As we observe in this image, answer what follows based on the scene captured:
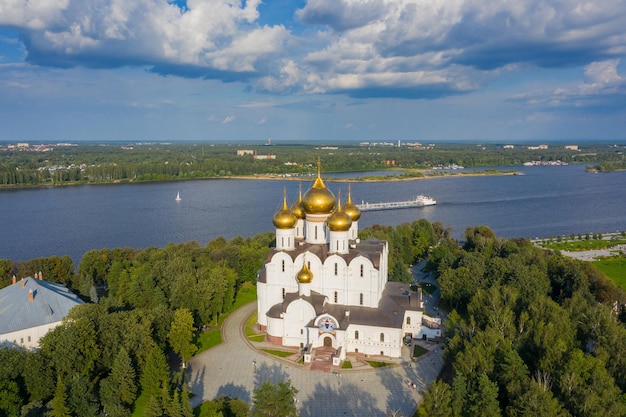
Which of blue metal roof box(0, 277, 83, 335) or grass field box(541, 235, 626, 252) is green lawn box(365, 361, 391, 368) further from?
grass field box(541, 235, 626, 252)

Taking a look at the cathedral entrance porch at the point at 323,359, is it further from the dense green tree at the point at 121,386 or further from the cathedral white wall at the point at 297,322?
the dense green tree at the point at 121,386

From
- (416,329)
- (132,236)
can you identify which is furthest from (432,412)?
(132,236)

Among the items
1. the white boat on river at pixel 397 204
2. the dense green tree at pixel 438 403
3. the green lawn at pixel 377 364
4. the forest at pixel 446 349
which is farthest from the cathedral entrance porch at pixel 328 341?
the white boat on river at pixel 397 204

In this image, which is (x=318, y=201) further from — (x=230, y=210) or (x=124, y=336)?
(x=230, y=210)

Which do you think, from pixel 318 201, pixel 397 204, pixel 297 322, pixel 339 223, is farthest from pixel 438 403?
pixel 397 204

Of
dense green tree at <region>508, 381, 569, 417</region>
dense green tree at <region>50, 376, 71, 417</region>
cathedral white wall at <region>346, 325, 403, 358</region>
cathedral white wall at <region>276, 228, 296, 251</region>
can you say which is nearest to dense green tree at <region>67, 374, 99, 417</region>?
dense green tree at <region>50, 376, 71, 417</region>

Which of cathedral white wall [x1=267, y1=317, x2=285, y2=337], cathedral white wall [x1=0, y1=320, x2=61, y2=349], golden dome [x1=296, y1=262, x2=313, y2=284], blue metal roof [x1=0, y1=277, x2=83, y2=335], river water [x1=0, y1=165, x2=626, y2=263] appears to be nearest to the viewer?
cathedral white wall [x1=0, y1=320, x2=61, y2=349]

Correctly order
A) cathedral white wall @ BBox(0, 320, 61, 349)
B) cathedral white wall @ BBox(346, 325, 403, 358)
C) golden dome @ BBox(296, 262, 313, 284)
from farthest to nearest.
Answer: golden dome @ BBox(296, 262, 313, 284)
cathedral white wall @ BBox(346, 325, 403, 358)
cathedral white wall @ BBox(0, 320, 61, 349)

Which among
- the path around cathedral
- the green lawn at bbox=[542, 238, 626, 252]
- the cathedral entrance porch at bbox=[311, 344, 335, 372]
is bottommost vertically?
the path around cathedral
